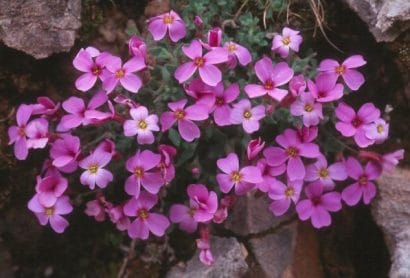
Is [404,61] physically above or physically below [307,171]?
above

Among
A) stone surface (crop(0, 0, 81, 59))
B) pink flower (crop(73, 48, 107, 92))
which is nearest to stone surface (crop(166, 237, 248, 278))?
pink flower (crop(73, 48, 107, 92))

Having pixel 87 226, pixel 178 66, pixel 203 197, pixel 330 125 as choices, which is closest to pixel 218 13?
pixel 178 66

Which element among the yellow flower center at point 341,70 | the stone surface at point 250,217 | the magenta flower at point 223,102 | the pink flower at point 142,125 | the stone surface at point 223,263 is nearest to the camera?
the pink flower at point 142,125

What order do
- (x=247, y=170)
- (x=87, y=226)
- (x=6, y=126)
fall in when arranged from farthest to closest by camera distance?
(x=87, y=226) → (x=6, y=126) → (x=247, y=170)

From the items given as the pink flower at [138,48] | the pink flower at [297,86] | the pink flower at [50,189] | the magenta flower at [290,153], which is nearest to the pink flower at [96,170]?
the pink flower at [50,189]

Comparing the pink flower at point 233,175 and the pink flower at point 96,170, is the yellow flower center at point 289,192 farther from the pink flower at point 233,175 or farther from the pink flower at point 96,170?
the pink flower at point 96,170

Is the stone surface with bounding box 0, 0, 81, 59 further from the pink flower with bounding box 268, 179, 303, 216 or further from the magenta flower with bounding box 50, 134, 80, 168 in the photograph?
the pink flower with bounding box 268, 179, 303, 216

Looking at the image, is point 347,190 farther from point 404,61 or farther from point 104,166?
point 104,166
